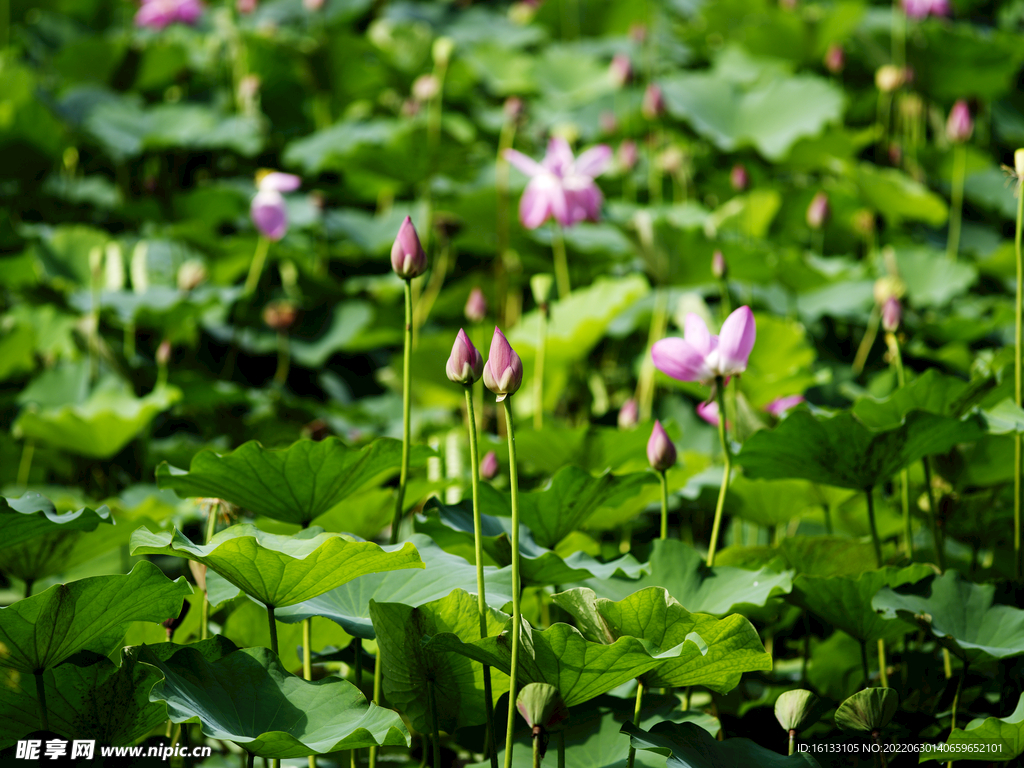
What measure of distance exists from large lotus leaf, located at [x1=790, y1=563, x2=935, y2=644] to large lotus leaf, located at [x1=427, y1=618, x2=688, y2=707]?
272 mm

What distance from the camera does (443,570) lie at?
3.16 ft

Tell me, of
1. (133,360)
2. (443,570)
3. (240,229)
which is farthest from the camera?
(240,229)

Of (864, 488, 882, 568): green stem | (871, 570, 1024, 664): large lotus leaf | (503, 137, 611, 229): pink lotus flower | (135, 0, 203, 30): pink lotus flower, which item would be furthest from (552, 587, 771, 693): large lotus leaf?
(135, 0, 203, 30): pink lotus flower

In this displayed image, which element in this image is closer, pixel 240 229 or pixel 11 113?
pixel 11 113

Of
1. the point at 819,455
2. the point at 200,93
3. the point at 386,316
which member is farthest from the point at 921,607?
the point at 200,93

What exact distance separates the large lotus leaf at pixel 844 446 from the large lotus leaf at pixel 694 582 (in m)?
0.14

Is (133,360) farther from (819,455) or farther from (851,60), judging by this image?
(851,60)

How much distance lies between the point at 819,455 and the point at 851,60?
267cm

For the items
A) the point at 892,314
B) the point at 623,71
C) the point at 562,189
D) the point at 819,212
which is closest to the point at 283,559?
the point at 892,314

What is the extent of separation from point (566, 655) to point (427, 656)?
5.6 inches

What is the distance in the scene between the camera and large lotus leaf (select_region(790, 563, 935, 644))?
98 centimetres

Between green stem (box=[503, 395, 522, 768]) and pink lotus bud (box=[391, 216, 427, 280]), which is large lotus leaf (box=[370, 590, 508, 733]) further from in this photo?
pink lotus bud (box=[391, 216, 427, 280])

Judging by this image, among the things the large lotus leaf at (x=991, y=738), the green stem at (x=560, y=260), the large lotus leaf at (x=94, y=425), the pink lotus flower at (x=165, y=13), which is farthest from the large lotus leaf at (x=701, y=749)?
the pink lotus flower at (x=165, y=13)

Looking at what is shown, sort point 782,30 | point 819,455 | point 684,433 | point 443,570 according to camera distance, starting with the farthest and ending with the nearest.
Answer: point 782,30 < point 684,433 < point 819,455 < point 443,570
